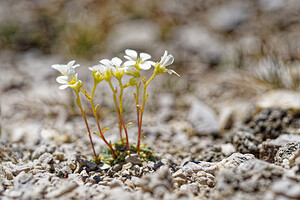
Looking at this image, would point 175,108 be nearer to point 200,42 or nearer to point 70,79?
point 200,42

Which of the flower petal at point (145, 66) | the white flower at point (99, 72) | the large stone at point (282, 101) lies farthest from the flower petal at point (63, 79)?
the large stone at point (282, 101)

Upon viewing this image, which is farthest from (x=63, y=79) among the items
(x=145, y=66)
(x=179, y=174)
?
(x=179, y=174)

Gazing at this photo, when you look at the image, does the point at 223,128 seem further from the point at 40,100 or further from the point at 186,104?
the point at 40,100

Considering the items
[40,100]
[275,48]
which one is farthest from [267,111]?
[40,100]

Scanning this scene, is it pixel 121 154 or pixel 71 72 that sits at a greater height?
pixel 71 72

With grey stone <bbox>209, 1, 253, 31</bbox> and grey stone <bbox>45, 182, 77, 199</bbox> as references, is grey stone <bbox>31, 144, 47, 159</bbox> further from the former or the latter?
grey stone <bbox>209, 1, 253, 31</bbox>

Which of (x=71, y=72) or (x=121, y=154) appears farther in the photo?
(x=121, y=154)
